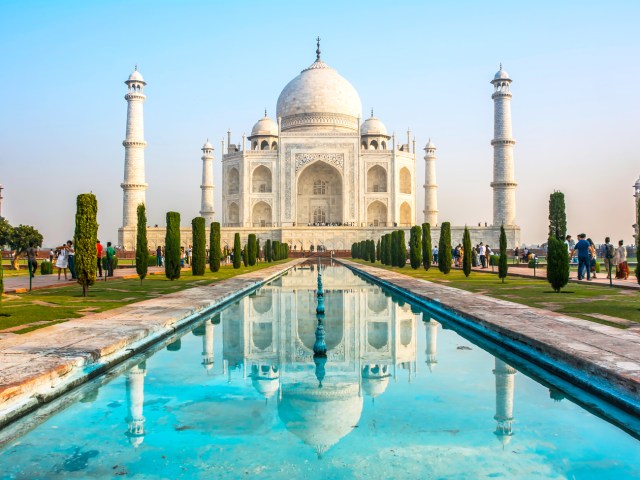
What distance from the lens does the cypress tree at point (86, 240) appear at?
7.62 meters

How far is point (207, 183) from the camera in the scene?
35.8 metres

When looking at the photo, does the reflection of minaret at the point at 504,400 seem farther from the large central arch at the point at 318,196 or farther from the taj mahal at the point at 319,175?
the large central arch at the point at 318,196

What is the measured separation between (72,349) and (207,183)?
107 ft

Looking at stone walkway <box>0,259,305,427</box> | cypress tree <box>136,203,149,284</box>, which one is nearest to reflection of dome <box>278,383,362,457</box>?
stone walkway <box>0,259,305,427</box>

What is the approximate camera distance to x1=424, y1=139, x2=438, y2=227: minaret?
3612 centimetres

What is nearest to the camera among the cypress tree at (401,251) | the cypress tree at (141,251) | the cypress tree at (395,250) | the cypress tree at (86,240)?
the cypress tree at (86,240)

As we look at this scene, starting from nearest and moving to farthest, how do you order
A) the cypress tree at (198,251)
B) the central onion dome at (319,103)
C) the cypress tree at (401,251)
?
the cypress tree at (198,251)
the cypress tree at (401,251)
the central onion dome at (319,103)

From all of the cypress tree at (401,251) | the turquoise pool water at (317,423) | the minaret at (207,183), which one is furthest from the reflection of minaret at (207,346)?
the minaret at (207,183)

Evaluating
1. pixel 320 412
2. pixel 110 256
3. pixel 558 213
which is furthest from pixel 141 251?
pixel 558 213

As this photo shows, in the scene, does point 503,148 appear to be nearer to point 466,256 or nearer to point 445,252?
point 445,252

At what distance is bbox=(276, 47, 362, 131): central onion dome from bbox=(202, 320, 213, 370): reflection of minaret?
31.0 meters

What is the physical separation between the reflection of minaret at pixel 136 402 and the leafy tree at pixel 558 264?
622 centimetres

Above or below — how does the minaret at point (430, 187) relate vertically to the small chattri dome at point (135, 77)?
below

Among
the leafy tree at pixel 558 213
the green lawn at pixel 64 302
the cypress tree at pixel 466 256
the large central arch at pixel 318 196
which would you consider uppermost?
the large central arch at pixel 318 196
